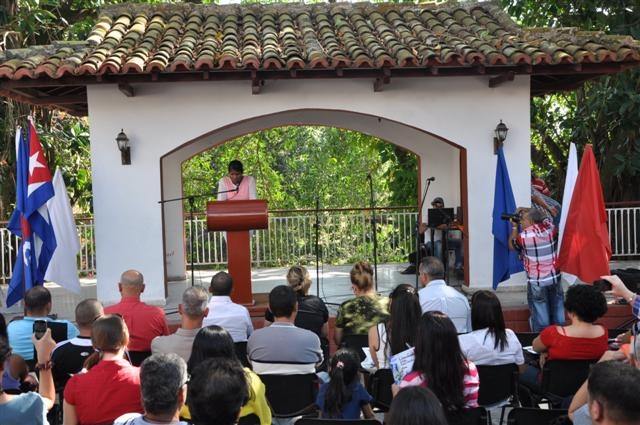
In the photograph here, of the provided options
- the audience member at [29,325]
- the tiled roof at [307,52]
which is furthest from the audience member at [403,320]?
the tiled roof at [307,52]

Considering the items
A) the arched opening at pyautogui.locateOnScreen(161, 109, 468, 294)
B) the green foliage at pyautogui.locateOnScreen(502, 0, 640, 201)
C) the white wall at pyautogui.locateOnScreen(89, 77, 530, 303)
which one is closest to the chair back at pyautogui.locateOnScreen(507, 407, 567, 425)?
the white wall at pyautogui.locateOnScreen(89, 77, 530, 303)

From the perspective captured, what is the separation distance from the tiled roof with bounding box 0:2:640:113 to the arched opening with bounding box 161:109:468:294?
5.58 feet

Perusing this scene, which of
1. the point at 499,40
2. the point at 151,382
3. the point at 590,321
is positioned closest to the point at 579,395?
the point at 590,321

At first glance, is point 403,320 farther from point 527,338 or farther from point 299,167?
point 299,167

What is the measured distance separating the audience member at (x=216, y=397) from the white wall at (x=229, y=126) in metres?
6.88

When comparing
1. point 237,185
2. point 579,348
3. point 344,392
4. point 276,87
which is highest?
point 276,87

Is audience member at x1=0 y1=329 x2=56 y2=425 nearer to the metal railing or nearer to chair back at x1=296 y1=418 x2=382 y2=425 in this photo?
chair back at x1=296 y1=418 x2=382 y2=425

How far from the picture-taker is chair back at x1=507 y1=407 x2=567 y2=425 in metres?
4.41

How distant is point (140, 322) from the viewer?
19.8ft

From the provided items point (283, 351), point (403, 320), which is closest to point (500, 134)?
point (403, 320)

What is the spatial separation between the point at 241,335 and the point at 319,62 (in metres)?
3.93

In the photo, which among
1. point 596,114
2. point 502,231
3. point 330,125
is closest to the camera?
point 502,231

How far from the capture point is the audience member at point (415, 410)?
9.64 ft

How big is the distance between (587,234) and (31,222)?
6.13 metres
